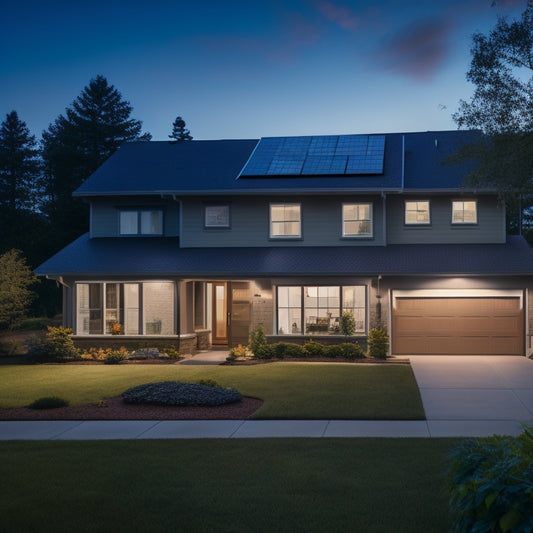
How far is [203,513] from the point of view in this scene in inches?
263

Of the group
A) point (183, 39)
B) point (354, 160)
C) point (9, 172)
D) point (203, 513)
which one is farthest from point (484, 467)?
point (9, 172)

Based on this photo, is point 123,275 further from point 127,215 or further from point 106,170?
point 106,170

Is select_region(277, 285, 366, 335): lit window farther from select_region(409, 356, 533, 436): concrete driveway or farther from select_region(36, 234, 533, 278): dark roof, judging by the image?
select_region(409, 356, 533, 436): concrete driveway

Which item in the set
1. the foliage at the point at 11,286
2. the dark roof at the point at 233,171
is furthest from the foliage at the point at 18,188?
the dark roof at the point at 233,171

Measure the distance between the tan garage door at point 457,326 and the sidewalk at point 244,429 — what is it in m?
10.6

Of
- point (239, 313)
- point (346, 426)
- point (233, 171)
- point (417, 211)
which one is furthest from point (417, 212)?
point (346, 426)

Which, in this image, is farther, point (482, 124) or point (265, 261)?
point (265, 261)

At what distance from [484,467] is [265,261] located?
1855 cm

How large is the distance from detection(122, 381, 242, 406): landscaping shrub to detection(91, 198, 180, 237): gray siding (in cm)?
1226

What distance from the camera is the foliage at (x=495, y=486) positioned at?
13.4 feet

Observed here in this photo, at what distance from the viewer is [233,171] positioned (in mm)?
26016

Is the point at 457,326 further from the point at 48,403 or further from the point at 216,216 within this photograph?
the point at 48,403

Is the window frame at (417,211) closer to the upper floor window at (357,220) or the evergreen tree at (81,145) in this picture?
the upper floor window at (357,220)

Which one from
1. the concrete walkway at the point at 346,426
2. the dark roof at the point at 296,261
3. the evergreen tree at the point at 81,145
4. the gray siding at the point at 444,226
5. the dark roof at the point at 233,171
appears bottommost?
the concrete walkway at the point at 346,426
